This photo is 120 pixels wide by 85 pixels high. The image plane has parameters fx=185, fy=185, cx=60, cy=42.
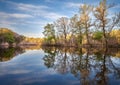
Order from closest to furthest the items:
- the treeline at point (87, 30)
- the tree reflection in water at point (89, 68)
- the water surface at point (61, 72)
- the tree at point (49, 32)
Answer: the water surface at point (61, 72) → the tree reflection in water at point (89, 68) → the treeline at point (87, 30) → the tree at point (49, 32)

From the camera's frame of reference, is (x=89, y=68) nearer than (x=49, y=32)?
Yes

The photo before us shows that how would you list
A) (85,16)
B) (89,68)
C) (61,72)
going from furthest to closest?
(85,16), (89,68), (61,72)

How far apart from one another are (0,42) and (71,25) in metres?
50.9

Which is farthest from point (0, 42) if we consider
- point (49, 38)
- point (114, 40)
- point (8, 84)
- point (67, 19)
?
point (8, 84)

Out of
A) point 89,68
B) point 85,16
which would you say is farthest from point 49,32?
point 89,68

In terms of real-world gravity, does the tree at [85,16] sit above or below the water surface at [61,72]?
above

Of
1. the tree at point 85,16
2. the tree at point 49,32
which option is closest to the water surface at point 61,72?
the tree at point 85,16

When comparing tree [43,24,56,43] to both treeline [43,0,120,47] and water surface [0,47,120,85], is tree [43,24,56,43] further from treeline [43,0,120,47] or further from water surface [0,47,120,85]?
water surface [0,47,120,85]

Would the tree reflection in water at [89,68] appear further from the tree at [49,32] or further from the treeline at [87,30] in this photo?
the tree at [49,32]

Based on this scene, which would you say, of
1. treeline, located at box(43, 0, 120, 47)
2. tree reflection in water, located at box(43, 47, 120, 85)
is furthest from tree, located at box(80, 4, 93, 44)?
tree reflection in water, located at box(43, 47, 120, 85)

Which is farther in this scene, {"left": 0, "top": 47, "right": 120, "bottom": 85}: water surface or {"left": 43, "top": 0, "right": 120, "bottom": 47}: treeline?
{"left": 43, "top": 0, "right": 120, "bottom": 47}: treeline

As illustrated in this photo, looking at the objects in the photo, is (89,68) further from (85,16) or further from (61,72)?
(85,16)

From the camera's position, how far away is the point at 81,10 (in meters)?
52.9

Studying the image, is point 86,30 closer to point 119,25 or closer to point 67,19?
point 119,25
